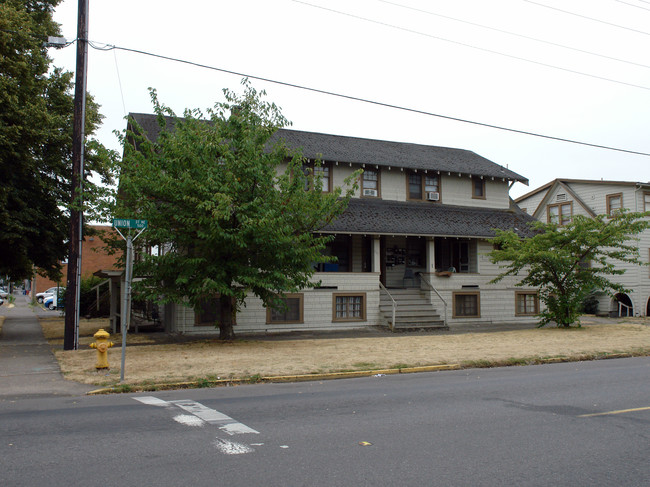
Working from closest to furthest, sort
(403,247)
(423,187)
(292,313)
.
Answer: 1. (292,313)
2. (403,247)
3. (423,187)

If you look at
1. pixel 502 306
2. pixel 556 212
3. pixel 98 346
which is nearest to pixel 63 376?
pixel 98 346

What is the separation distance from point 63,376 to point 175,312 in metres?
9.04

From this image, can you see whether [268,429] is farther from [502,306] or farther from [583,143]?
[502,306]

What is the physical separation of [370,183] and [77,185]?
13318mm

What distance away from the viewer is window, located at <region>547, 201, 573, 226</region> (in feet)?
113

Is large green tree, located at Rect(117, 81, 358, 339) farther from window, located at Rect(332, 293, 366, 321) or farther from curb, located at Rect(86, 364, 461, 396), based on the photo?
window, located at Rect(332, 293, 366, 321)

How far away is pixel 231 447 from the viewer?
5.96 meters

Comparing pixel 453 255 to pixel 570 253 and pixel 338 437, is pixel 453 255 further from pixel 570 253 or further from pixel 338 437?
pixel 338 437

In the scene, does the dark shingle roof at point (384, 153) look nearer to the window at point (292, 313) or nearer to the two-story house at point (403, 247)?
the two-story house at point (403, 247)

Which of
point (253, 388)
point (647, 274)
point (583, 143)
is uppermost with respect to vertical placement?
point (583, 143)

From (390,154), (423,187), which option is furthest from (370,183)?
(423,187)

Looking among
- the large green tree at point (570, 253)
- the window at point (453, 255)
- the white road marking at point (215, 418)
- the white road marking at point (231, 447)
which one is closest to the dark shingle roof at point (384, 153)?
the window at point (453, 255)

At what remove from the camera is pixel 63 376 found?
451 inches

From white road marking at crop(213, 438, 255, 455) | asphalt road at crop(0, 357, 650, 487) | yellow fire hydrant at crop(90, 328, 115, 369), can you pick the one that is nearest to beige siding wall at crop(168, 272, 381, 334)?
yellow fire hydrant at crop(90, 328, 115, 369)
